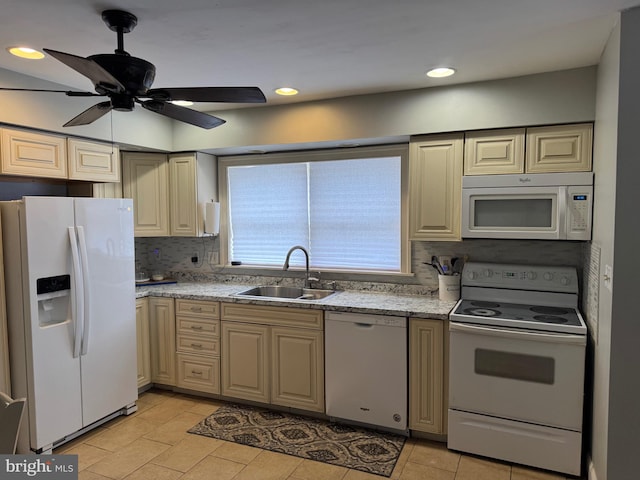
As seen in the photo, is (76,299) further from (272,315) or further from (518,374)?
(518,374)

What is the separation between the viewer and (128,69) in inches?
68.4

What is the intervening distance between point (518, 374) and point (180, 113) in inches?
92.8

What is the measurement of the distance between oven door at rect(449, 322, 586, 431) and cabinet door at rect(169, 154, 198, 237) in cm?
240

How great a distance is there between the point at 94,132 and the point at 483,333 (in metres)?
3.03

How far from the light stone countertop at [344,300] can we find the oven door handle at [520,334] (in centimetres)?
14

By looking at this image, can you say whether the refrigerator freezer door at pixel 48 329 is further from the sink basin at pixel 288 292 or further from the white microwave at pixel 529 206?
the white microwave at pixel 529 206

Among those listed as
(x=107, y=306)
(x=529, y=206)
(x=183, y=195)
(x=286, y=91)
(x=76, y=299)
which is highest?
(x=286, y=91)

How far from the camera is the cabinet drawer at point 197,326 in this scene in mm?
3447

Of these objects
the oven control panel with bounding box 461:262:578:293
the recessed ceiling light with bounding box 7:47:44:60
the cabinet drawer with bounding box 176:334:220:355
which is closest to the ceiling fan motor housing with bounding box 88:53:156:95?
the recessed ceiling light with bounding box 7:47:44:60

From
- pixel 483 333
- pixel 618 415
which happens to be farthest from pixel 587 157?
pixel 618 415

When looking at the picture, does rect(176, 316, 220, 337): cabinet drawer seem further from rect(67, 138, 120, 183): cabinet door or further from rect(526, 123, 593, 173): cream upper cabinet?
rect(526, 123, 593, 173): cream upper cabinet

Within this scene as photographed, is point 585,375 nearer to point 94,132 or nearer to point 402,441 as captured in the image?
point 402,441

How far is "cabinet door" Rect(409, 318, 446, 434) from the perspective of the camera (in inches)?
110

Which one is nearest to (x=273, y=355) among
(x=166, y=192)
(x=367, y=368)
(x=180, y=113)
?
(x=367, y=368)
